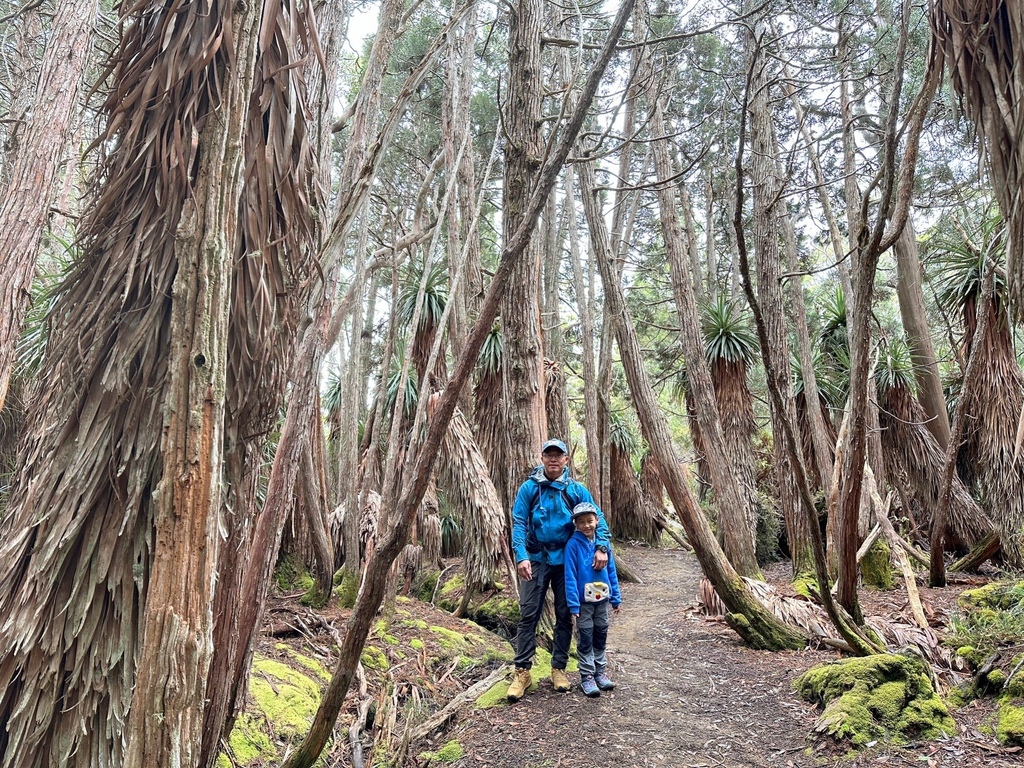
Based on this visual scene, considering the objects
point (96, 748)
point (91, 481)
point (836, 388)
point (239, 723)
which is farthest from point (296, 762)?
point (836, 388)

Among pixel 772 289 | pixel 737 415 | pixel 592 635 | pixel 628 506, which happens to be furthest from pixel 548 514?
pixel 628 506

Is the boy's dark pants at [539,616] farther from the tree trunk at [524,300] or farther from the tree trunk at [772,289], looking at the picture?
the tree trunk at [772,289]

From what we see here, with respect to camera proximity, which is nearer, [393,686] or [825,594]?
[825,594]

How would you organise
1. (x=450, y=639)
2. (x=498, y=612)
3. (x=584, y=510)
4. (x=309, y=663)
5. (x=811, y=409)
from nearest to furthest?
(x=584, y=510) → (x=309, y=663) → (x=450, y=639) → (x=498, y=612) → (x=811, y=409)

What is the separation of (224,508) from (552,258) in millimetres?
10980

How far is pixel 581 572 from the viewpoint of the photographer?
4672 millimetres

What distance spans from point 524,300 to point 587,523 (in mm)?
2074

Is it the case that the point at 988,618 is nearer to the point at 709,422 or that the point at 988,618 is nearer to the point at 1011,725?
the point at 1011,725

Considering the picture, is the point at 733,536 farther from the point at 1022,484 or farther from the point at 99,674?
the point at 99,674

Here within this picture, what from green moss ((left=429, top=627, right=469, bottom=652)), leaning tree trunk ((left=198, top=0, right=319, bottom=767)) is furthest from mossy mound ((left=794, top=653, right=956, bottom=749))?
green moss ((left=429, top=627, right=469, bottom=652))

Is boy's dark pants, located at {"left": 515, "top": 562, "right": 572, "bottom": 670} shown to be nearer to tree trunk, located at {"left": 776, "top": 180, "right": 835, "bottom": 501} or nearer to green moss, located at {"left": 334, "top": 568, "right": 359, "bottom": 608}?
green moss, located at {"left": 334, "top": 568, "right": 359, "bottom": 608}

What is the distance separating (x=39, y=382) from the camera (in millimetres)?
2145

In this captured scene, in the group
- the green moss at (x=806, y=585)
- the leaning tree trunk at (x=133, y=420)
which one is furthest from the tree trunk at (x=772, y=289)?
the leaning tree trunk at (x=133, y=420)

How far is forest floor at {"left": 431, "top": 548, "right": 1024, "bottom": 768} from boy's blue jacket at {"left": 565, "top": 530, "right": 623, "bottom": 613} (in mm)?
669
